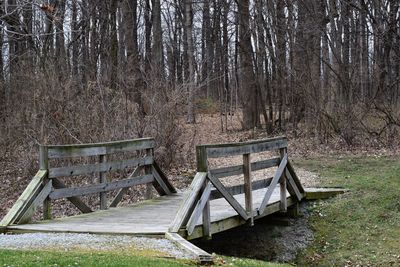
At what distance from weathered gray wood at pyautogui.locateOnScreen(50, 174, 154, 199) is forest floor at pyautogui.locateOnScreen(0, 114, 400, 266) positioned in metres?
2.26

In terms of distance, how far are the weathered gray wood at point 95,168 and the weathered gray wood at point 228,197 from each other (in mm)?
2307

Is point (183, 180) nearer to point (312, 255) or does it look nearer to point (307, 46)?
point (312, 255)

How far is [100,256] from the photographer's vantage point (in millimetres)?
6461

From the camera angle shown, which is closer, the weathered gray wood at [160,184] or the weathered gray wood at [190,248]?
the weathered gray wood at [190,248]

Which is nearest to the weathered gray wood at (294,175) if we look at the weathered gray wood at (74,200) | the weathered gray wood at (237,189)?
the weathered gray wood at (237,189)

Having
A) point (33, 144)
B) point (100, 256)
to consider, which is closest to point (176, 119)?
point (33, 144)

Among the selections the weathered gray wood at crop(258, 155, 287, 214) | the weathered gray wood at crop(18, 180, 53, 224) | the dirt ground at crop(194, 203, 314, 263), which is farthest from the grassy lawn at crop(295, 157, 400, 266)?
the weathered gray wood at crop(18, 180, 53, 224)

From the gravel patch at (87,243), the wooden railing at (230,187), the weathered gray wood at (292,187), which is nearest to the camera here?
the gravel patch at (87,243)

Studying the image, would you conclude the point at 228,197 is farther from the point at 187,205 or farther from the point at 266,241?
the point at 266,241

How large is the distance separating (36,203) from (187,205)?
2.44 meters

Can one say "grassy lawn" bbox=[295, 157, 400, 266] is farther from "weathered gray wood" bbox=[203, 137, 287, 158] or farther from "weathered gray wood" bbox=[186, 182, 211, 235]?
"weathered gray wood" bbox=[186, 182, 211, 235]

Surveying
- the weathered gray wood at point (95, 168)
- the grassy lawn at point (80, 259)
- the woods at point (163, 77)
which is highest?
the woods at point (163, 77)

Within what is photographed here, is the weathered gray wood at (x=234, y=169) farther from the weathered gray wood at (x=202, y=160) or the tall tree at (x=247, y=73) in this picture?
the tall tree at (x=247, y=73)

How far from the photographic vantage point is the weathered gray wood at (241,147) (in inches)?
355
